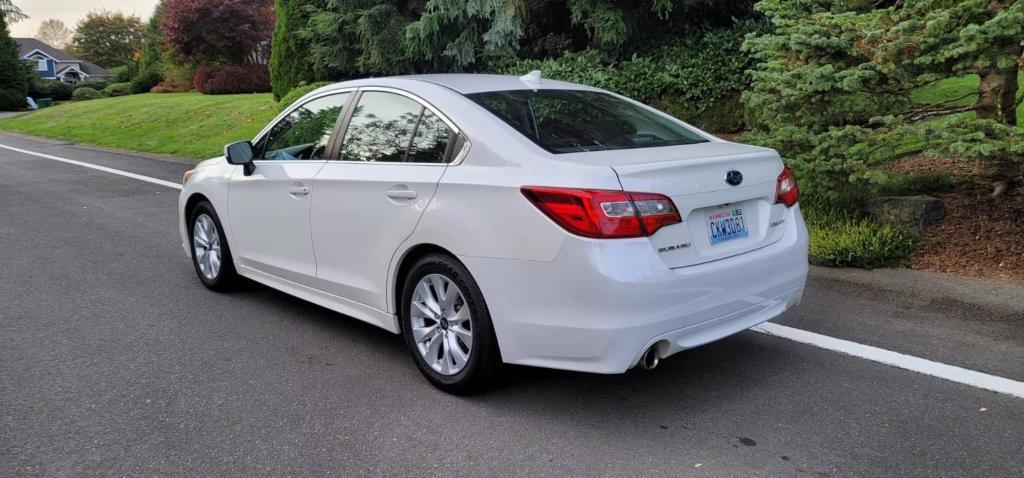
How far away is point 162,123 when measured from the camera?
25172mm

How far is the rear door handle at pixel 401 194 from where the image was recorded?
13.8 ft

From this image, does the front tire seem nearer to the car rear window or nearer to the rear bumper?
the rear bumper

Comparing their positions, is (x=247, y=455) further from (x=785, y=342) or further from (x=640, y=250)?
(x=785, y=342)

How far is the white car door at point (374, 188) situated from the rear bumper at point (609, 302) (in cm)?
60

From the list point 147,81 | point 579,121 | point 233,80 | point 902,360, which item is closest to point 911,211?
point 902,360

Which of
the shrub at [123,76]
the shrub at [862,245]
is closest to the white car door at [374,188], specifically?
the shrub at [862,245]

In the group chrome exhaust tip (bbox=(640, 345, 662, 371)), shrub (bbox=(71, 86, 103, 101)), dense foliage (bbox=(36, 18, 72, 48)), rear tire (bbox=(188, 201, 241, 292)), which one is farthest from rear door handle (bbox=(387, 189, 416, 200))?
dense foliage (bbox=(36, 18, 72, 48))

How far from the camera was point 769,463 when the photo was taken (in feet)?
11.1

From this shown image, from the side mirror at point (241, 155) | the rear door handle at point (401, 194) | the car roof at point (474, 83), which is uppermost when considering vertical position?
the car roof at point (474, 83)

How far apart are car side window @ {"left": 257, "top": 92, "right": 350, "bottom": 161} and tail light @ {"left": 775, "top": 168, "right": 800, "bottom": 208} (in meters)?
2.55

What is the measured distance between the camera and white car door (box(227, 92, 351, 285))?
5066 mm

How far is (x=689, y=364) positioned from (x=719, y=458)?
3.73 ft

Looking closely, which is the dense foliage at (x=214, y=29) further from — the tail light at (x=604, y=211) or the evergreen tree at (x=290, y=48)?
the tail light at (x=604, y=211)

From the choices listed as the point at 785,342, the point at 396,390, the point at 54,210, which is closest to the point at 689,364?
the point at 785,342
